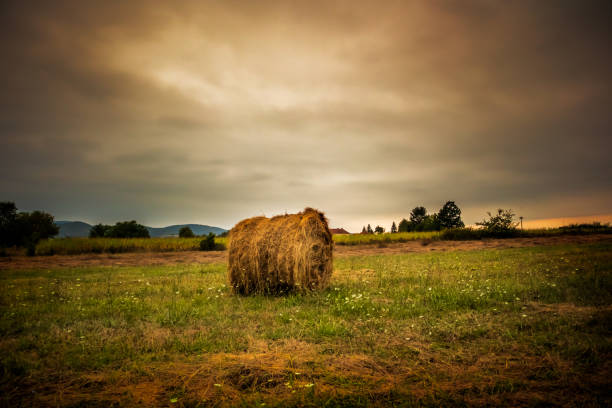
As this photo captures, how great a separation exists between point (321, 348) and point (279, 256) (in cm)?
460

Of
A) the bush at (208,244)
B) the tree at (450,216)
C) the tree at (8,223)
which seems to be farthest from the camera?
the tree at (450,216)

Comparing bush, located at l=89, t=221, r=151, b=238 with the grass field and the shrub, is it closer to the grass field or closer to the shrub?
the shrub

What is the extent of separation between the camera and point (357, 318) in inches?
253

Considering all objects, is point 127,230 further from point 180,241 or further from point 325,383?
point 325,383

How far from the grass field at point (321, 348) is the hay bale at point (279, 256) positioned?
78 cm

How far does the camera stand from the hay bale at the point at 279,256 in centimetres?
929

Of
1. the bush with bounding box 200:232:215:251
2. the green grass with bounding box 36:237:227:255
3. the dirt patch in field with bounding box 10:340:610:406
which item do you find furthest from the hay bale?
the green grass with bounding box 36:237:227:255

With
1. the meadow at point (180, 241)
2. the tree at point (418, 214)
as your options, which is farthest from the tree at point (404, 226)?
the meadow at point (180, 241)

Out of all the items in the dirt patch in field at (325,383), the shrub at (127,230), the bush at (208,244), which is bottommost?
the dirt patch in field at (325,383)

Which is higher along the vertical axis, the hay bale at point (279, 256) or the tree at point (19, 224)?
the tree at point (19, 224)

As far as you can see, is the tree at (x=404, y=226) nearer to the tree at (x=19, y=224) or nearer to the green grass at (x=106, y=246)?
the green grass at (x=106, y=246)

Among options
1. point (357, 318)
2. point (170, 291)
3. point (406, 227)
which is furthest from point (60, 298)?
point (406, 227)

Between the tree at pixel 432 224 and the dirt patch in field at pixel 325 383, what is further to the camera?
the tree at pixel 432 224

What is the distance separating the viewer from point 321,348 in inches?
195
